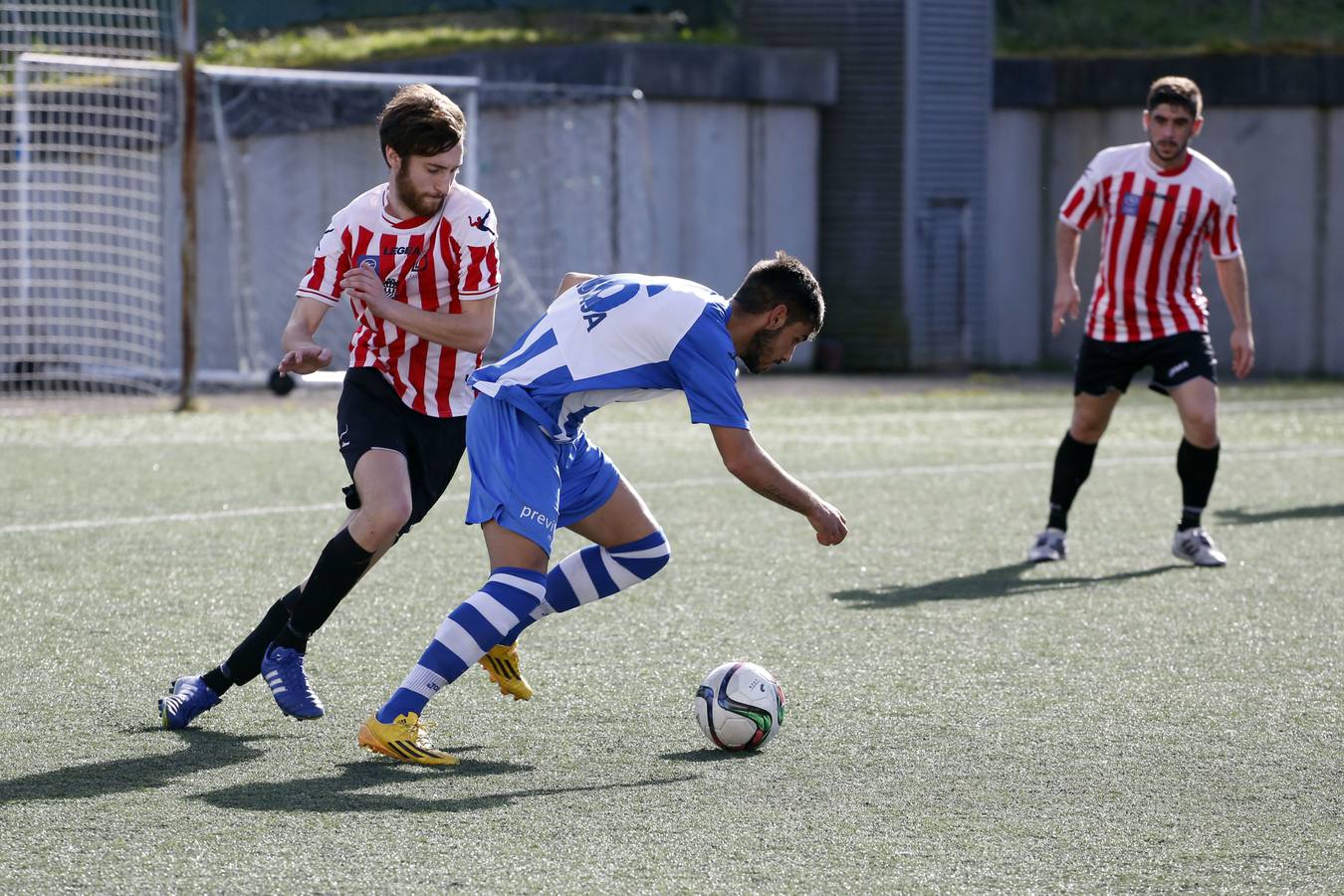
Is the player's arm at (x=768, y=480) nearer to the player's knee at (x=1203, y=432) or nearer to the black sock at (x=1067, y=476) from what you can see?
the black sock at (x=1067, y=476)

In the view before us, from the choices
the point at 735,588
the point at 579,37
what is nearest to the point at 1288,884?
the point at 735,588

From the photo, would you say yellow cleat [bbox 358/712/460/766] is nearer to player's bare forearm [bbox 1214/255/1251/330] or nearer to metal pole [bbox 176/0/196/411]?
player's bare forearm [bbox 1214/255/1251/330]

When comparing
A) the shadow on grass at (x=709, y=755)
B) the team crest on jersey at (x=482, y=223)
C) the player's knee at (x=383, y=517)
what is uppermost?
the team crest on jersey at (x=482, y=223)

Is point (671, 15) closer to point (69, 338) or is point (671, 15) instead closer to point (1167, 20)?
point (1167, 20)

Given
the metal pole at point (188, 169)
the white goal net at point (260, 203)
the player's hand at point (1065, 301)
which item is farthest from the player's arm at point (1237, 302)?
the white goal net at point (260, 203)

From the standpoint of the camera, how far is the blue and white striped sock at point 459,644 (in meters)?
4.11

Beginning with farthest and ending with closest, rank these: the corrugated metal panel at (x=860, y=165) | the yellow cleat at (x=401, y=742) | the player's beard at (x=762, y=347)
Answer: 1. the corrugated metal panel at (x=860, y=165)
2. the player's beard at (x=762, y=347)
3. the yellow cleat at (x=401, y=742)

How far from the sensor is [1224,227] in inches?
296

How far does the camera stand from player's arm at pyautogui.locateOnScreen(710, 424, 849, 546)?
4.11m

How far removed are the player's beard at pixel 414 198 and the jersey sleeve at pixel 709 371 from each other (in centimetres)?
77

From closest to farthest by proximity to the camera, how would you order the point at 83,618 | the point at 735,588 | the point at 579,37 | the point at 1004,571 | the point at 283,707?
the point at 283,707, the point at 83,618, the point at 735,588, the point at 1004,571, the point at 579,37

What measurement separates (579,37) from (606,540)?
1485cm

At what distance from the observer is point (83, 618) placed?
576 cm

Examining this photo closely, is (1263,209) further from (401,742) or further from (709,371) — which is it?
(401,742)
